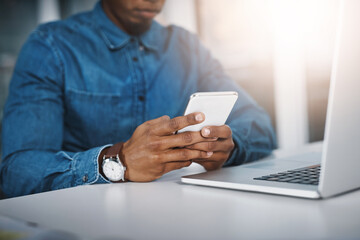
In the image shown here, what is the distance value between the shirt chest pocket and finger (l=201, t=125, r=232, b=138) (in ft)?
2.01

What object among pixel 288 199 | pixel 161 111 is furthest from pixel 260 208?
pixel 161 111

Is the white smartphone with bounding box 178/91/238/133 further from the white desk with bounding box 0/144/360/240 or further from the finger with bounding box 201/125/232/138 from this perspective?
the white desk with bounding box 0/144/360/240

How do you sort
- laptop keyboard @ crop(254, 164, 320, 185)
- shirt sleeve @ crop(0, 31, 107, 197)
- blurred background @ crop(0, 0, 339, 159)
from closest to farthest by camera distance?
laptop keyboard @ crop(254, 164, 320, 185) < shirt sleeve @ crop(0, 31, 107, 197) < blurred background @ crop(0, 0, 339, 159)

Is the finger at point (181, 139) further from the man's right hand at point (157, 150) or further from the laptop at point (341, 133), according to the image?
the laptop at point (341, 133)

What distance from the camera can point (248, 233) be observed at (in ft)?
1.47

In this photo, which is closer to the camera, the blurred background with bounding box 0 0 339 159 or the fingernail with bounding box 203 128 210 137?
the fingernail with bounding box 203 128 210 137

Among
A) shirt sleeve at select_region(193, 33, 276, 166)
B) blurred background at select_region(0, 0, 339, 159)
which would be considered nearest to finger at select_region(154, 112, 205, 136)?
shirt sleeve at select_region(193, 33, 276, 166)

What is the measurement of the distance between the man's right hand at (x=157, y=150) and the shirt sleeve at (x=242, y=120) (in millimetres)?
214

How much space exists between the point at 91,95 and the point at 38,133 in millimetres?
299

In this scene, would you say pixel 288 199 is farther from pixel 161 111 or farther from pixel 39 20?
pixel 39 20

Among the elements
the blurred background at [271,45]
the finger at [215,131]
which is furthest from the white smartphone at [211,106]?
the blurred background at [271,45]

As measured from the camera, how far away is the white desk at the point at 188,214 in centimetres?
46

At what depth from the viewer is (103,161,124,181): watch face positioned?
858mm

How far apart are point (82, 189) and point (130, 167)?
0.39 feet
